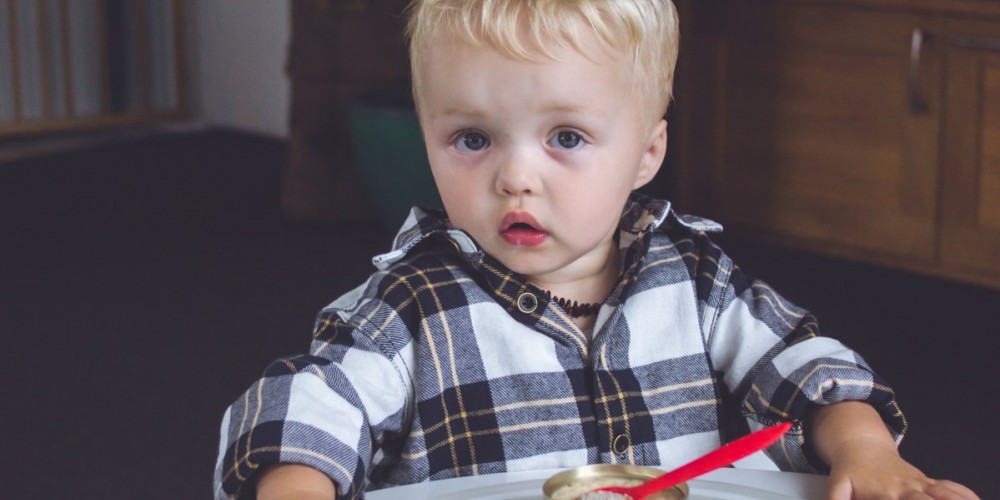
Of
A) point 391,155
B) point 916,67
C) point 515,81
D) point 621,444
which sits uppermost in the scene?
point 515,81

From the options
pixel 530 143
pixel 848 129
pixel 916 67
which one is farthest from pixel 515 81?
pixel 848 129

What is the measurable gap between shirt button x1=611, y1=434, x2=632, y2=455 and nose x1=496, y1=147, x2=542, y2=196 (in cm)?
17

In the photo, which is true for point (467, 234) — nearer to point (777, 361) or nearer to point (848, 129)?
point (777, 361)

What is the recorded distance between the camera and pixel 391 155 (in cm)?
300

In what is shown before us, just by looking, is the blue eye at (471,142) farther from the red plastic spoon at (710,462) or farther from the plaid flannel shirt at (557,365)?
the red plastic spoon at (710,462)

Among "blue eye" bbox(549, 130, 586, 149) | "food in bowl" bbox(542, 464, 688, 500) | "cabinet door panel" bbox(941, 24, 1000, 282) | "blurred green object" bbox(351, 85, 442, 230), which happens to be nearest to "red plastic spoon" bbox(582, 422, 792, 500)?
"food in bowl" bbox(542, 464, 688, 500)

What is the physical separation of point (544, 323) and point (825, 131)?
2197 millimetres

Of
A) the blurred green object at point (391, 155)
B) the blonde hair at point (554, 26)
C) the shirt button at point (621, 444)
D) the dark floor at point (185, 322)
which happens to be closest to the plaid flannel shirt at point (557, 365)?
the shirt button at point (621, 444)

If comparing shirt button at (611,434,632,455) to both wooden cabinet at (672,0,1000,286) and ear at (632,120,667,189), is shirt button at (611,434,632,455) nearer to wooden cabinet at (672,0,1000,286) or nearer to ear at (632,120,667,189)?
ear at (632,120,667,189)

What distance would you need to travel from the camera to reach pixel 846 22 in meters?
2.82

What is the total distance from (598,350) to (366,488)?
0.17 meters

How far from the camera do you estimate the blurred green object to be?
116 inches

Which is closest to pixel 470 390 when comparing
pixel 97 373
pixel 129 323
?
pixel 97 373

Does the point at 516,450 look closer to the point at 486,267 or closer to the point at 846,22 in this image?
the point at 486,267
